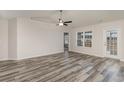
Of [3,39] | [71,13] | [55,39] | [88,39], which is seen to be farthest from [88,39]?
[3,39]

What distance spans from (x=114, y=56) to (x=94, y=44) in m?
1.68

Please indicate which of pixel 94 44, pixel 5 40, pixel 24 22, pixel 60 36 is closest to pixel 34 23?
pixel 24 22

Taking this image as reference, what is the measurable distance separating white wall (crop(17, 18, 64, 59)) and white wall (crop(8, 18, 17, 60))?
0.18 meters

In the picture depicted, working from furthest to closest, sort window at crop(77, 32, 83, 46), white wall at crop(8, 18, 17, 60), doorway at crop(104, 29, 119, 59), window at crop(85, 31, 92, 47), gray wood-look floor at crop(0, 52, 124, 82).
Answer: window at crop(77, 32, 83, 46) < window at crop(85, 31, 92, 47) < doorway at crop(104, 29, 119, 59) < white wall at crop(8, 18, 17, 60) < gray wood-look floor at crop(0, 52, 124, 82)

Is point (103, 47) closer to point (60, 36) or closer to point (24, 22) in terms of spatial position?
point (60, 36)

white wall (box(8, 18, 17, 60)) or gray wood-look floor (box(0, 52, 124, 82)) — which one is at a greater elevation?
white wall (box(8, 18, 17, 60))

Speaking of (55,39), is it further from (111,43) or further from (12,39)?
(111,43)

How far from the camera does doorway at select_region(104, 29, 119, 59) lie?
6.52 m

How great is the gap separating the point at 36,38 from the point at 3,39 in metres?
1.89

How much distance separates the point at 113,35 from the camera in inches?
264

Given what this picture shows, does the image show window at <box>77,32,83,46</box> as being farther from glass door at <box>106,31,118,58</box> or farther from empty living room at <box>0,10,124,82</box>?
glass door at <box>106,31,118,58</box>

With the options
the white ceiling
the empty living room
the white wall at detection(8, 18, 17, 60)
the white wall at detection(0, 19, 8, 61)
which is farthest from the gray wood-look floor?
the white ceiling

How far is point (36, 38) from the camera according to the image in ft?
23.5
